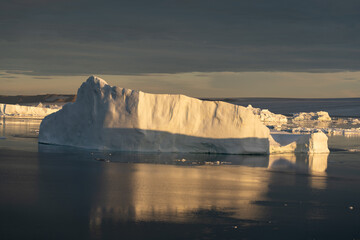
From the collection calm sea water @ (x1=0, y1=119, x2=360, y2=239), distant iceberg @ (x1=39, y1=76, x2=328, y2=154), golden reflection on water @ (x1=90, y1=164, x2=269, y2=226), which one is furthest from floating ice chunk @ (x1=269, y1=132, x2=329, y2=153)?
golden reflection on water @ (x1=90, y1=164, x2=269, y2=226)

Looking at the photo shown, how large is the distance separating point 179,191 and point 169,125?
5.90 metres

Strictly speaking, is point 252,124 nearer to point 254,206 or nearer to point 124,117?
point 124,117

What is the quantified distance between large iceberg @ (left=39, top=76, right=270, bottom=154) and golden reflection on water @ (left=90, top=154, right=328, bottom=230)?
6.98ft

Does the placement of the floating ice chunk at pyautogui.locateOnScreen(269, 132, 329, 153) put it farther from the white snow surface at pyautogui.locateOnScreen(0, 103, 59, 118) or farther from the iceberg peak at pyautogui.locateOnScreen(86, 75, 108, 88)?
the white snow surface at pyautogui.locateOnScreen(0, 103, 59, 118)

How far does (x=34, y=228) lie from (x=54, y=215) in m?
0.68

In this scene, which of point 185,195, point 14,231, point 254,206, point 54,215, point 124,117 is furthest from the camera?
point 124,117

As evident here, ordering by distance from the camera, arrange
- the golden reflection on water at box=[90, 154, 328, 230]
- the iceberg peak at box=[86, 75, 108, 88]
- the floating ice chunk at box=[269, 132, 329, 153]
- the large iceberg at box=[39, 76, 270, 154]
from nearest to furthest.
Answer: the golden reflection on water at box=[90, 154, 328, 230], the large iceberg at box=[39, 76, 270, 154], the iceberg peak at box=[86, 75, 108, 88], the floating ice chunk at box=[269, 132, 329, 153]

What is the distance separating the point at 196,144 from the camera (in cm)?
1486

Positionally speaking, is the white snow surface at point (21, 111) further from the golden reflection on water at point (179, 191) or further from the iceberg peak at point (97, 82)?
the golden reflection on water at point (179, 191)

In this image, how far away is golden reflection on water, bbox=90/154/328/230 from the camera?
7.17 m

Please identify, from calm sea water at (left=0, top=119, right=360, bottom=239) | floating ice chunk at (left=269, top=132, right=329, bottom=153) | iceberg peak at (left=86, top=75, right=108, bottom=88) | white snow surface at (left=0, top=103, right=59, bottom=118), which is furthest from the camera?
white snow surface at (left=0, top=103, right=59, bottom=118)

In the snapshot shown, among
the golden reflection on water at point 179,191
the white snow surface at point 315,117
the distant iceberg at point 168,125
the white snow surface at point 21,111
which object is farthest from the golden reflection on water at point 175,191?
the white snow surface at point 21,111

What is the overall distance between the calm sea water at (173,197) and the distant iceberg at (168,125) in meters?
1.03

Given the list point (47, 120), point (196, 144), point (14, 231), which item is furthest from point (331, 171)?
point (47, 120)
